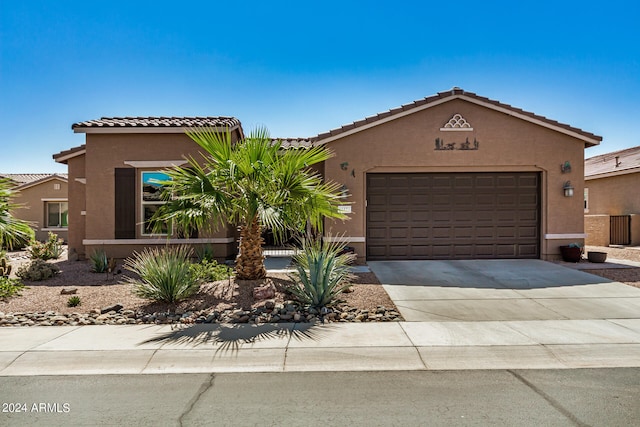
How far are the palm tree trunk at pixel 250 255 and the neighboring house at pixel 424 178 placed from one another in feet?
13.1

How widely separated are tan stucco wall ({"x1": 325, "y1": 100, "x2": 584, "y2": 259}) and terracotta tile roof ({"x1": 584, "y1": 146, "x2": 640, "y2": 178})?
8.05 metres

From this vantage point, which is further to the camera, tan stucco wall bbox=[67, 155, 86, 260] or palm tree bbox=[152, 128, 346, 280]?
tan stucco wall bbox=[67, 155, 86, 260]

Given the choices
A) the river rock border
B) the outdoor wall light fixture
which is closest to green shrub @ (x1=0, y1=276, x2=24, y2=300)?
the river rock border

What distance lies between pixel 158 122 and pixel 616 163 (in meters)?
21.1

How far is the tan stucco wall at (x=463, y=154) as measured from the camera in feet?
37.3

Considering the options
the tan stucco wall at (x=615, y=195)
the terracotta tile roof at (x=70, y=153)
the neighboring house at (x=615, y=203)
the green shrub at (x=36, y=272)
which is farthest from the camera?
the tan stucco wall at (x=615, y=195)

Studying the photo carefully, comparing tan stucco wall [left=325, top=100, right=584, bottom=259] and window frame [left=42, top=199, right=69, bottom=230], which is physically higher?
tan stucco wall [left=325, top=100, right=584, bottom=259]

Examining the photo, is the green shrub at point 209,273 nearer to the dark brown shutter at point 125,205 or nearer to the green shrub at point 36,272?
the green shrub at point 36,272

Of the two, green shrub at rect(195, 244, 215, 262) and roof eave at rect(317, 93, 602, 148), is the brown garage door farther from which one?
green shrub at rect(195, 244, 215, 262)

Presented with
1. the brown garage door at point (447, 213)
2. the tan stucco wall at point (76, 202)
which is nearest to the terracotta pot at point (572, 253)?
the brown garage door at point (447, 213)

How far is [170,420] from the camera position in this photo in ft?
11.0

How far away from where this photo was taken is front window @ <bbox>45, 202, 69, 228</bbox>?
2162cm

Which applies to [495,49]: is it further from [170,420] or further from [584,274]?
[170,420]

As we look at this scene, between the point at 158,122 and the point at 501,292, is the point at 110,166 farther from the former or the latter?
the point at 501,292
